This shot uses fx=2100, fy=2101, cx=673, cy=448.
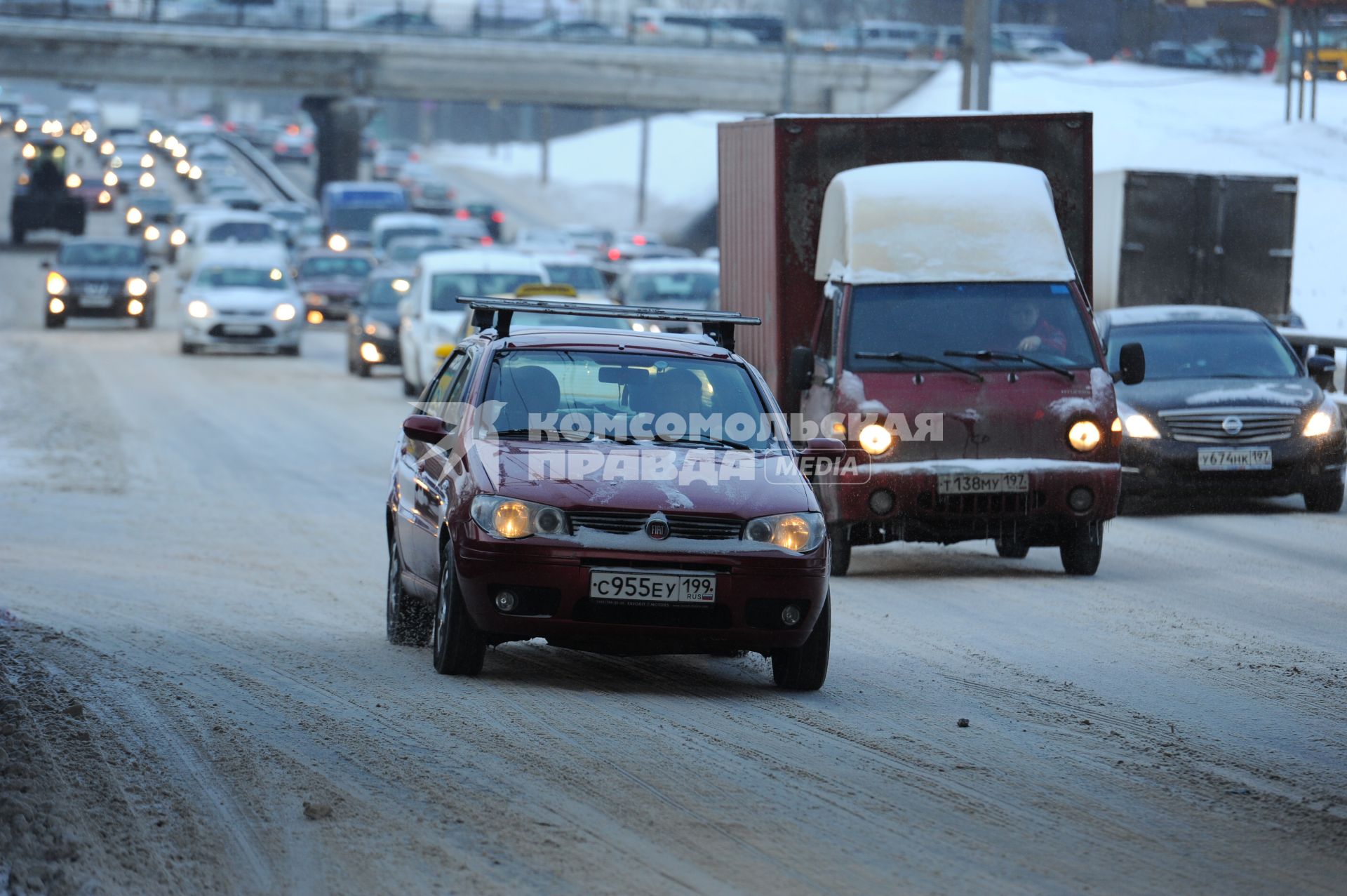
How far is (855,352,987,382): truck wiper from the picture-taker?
1235cm

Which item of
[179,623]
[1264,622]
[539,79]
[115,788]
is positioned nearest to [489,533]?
[115,788]

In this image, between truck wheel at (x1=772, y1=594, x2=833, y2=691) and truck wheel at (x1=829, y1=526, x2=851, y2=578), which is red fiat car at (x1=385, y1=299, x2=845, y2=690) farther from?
truck wheel at (x1=829, y1=526, x2=851, y2=578)

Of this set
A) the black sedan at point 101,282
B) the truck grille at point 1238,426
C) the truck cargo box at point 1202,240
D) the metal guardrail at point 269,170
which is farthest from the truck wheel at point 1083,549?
the metal guardrail at point 269,170

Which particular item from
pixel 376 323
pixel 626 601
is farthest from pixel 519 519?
pixel 376 323

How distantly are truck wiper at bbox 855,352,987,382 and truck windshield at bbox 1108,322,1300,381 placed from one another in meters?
4.22

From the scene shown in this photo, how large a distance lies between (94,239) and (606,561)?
32976mm

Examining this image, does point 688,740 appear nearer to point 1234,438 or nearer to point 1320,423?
point 1234,438

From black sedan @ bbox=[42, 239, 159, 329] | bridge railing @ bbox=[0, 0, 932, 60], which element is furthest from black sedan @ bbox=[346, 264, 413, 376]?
bridge railing @ bbox=[0, 0, 932, 60]

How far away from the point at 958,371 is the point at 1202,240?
11.5 metres

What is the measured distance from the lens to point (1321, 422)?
15477mm

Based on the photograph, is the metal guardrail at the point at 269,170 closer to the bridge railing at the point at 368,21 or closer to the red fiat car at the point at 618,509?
the bridge railing at the point at 368,21

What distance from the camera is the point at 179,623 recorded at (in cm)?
1017

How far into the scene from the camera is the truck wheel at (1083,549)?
12398 mm

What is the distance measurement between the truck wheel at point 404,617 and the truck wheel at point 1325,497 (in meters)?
8.24
